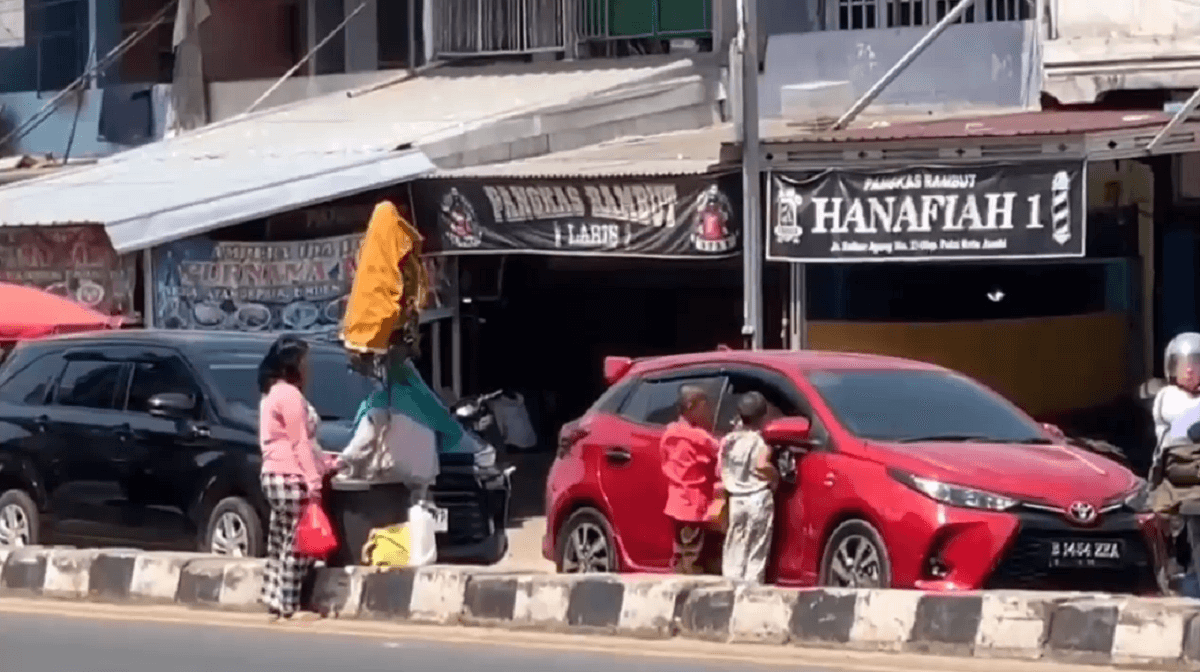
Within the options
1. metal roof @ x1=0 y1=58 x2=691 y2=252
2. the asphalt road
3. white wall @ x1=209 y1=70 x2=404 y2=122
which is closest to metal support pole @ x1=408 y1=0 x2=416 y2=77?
white wall @ x1=209 y1=70 x2=404 y2=122

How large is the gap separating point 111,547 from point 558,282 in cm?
906

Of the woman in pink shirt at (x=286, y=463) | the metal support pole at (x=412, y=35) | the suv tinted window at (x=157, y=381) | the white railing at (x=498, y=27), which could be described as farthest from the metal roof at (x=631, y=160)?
the woman in pink shirt at (x=286, y=463)

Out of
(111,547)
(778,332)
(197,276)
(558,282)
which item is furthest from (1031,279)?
(111,547)

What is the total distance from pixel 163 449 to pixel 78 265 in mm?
6351

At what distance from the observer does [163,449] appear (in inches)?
639

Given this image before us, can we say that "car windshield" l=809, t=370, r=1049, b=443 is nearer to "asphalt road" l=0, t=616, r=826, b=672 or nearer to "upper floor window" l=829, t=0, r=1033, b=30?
"asphalt road" l=0, t=616, r=826, b=672

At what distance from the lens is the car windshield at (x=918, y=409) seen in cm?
1350

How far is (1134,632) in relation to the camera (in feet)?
35.5

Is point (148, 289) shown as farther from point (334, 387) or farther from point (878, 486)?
point (878, 486)

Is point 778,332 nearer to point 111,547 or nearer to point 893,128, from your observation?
point 893,128

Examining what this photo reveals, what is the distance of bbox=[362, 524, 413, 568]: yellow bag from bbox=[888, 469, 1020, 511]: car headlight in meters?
2.91

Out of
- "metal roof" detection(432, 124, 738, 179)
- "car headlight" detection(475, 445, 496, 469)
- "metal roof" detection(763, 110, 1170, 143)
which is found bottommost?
"car headlight" detection(475, 445, 496, 469)

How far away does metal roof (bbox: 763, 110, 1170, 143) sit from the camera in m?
18.3

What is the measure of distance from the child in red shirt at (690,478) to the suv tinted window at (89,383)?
4.60m
